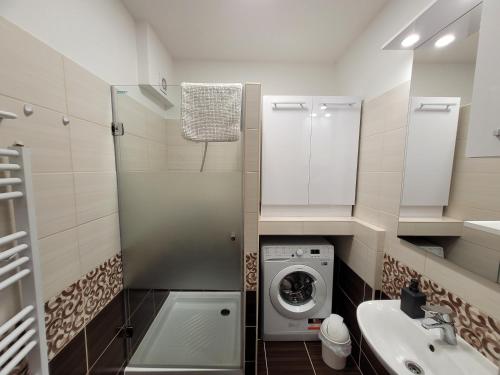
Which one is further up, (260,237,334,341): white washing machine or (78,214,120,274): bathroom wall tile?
(78,214,120,274): bathroom wall tile

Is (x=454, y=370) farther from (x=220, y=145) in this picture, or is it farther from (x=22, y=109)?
(x=22, y=109)

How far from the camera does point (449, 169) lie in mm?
963

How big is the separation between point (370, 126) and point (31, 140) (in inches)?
78.3

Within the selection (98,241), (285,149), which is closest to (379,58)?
(285,149)

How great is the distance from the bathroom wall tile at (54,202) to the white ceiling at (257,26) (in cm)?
129

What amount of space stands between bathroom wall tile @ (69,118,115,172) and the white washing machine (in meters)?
1.32

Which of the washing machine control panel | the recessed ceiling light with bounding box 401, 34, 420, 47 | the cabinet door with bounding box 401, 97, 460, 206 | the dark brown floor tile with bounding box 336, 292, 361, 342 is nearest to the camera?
the cabinet door with bounding box 401, 97, 460, 206

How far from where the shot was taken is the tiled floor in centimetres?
155

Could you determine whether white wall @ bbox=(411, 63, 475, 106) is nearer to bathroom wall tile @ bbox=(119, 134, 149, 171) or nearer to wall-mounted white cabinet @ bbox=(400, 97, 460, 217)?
wall-mounted white cabinet @ bbox=(400, 97, 460, 217)

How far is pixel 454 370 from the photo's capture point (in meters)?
0.79

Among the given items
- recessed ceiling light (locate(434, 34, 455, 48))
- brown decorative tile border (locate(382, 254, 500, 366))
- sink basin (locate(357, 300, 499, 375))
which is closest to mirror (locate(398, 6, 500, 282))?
recessed ceiling light (locate(434, 34, 455, 48))

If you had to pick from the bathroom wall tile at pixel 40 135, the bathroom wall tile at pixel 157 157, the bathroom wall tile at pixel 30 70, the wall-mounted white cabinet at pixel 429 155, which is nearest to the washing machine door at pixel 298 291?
the wall-mounted white cabinet at pixel 429 155

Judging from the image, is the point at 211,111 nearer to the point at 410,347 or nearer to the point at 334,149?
the point at 334,149

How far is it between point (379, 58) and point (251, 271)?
5.78 feet
